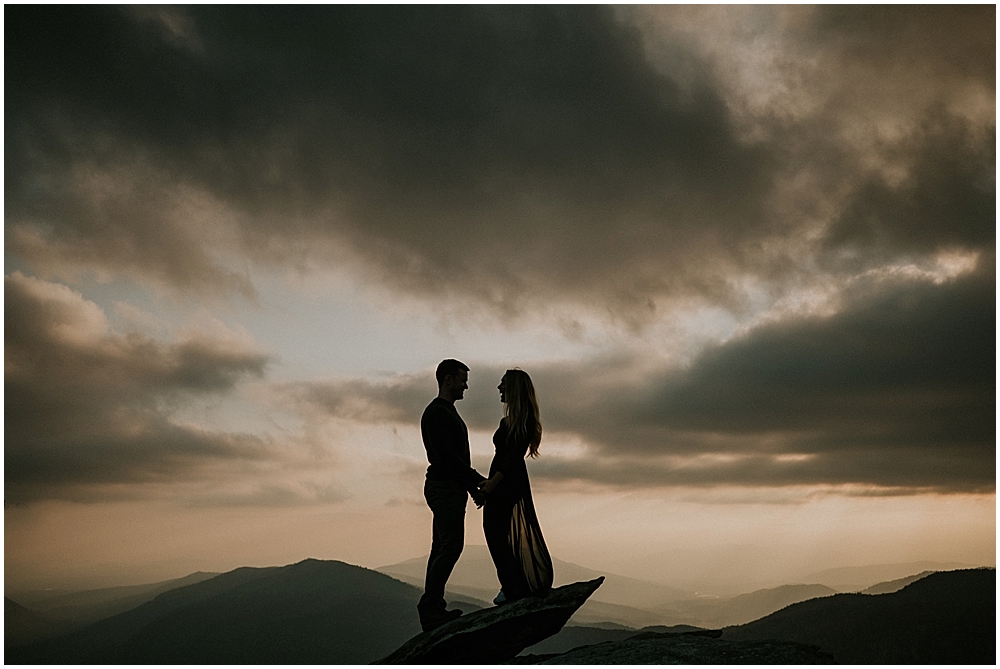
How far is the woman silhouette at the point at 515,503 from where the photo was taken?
1098 centimetres

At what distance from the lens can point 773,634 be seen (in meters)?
128

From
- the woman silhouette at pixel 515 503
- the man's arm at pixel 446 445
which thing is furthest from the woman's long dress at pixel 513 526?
the man's arm at pixel 446 445

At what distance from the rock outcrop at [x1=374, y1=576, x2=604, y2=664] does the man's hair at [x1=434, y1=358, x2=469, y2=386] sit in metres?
3.86

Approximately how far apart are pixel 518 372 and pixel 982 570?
15114 cm

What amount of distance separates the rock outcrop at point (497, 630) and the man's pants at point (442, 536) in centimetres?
55

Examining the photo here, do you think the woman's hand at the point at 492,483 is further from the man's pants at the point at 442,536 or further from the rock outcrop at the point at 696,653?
the rock outcrop at the point at 696,653

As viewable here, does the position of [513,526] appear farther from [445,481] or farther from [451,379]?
[451,379]

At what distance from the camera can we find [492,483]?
11211 millimetres

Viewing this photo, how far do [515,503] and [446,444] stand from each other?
1.51 m

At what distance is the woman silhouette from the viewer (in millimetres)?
10977

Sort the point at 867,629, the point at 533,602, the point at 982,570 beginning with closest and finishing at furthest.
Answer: the point at 533,602 → the point at 867,629 → the point at 982,570

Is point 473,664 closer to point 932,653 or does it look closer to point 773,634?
point 932,653

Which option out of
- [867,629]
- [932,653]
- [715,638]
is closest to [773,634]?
[867,629]

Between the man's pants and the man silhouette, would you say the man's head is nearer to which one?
the man silhouette
